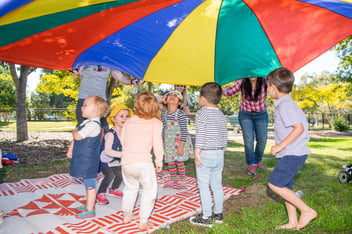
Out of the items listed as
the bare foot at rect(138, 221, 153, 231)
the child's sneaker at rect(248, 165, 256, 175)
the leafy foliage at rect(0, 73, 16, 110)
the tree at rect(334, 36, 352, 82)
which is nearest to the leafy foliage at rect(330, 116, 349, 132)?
the tree at rect(334, 36, 352, 82)

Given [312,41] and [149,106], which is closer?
[149,106]

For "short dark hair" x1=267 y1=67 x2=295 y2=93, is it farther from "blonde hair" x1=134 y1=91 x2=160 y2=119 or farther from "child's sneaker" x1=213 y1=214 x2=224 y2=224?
"child's sneaker" x1=213 y1=214 x2=224 y2=224

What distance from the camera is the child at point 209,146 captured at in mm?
2801

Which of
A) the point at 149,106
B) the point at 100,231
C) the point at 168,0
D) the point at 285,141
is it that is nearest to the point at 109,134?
the point at 149,106

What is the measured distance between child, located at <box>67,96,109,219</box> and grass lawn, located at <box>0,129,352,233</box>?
91cm

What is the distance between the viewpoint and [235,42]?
400cm

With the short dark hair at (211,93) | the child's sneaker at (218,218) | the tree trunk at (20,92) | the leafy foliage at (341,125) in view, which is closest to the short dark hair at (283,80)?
the short dark hair at (211,93)

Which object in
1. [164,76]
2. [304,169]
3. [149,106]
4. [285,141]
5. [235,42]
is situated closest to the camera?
[285,141]

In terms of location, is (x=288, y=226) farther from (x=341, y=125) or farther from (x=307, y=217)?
(x=341, y=125)

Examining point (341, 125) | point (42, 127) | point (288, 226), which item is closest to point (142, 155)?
point (288, 226)

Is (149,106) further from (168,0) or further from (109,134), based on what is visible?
(168,0)

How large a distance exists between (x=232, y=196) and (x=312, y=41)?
90.2 inches

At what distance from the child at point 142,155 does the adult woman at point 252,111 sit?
80.3 inches

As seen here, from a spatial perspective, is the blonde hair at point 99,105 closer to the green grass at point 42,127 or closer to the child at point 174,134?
the child at point 174,134
